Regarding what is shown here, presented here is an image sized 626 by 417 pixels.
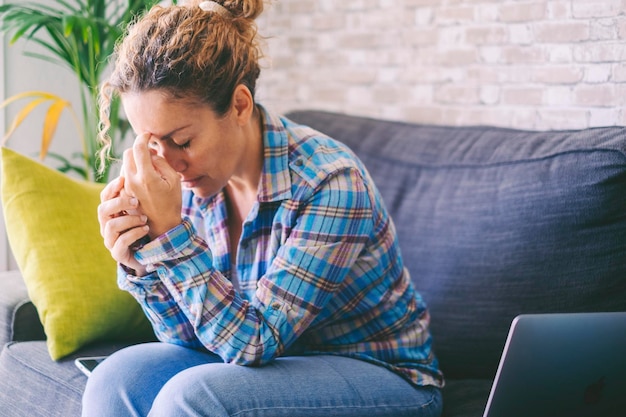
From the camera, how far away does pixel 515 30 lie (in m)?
2.25

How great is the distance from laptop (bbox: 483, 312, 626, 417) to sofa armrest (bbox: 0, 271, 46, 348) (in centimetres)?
108

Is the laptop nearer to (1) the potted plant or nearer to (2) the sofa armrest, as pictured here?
(2) the sofa armrest

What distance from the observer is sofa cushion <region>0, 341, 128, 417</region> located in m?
1.60

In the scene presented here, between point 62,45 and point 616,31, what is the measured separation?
4.98 feet

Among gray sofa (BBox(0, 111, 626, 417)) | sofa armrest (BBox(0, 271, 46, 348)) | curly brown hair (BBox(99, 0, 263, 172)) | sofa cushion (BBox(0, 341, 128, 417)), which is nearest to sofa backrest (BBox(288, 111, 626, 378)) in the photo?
gray sofa (BBox(0, 111, 626, 417))

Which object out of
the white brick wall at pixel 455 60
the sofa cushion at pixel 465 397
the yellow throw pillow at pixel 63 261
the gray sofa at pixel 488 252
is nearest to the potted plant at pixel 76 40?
the yellow throw pillow at pixel 63 261

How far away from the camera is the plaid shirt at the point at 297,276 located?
4.52 ft

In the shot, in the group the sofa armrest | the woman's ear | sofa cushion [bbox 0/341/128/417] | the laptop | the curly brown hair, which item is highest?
the curly brown hair

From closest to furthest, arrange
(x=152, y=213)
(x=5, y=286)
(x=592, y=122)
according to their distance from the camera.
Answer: (x=152, y=213) → (x=5, y=286) → (x=592, y=122)

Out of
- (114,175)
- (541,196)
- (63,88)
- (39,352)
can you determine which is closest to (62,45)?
(63,88)

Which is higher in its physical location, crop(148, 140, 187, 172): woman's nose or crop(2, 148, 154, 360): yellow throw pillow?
crop(148, 140, 187, 172): woman's nose

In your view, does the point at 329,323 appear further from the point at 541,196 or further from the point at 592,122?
the point at 592,122

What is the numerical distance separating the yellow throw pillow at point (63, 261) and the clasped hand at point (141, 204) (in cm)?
37

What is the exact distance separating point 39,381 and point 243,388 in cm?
58
